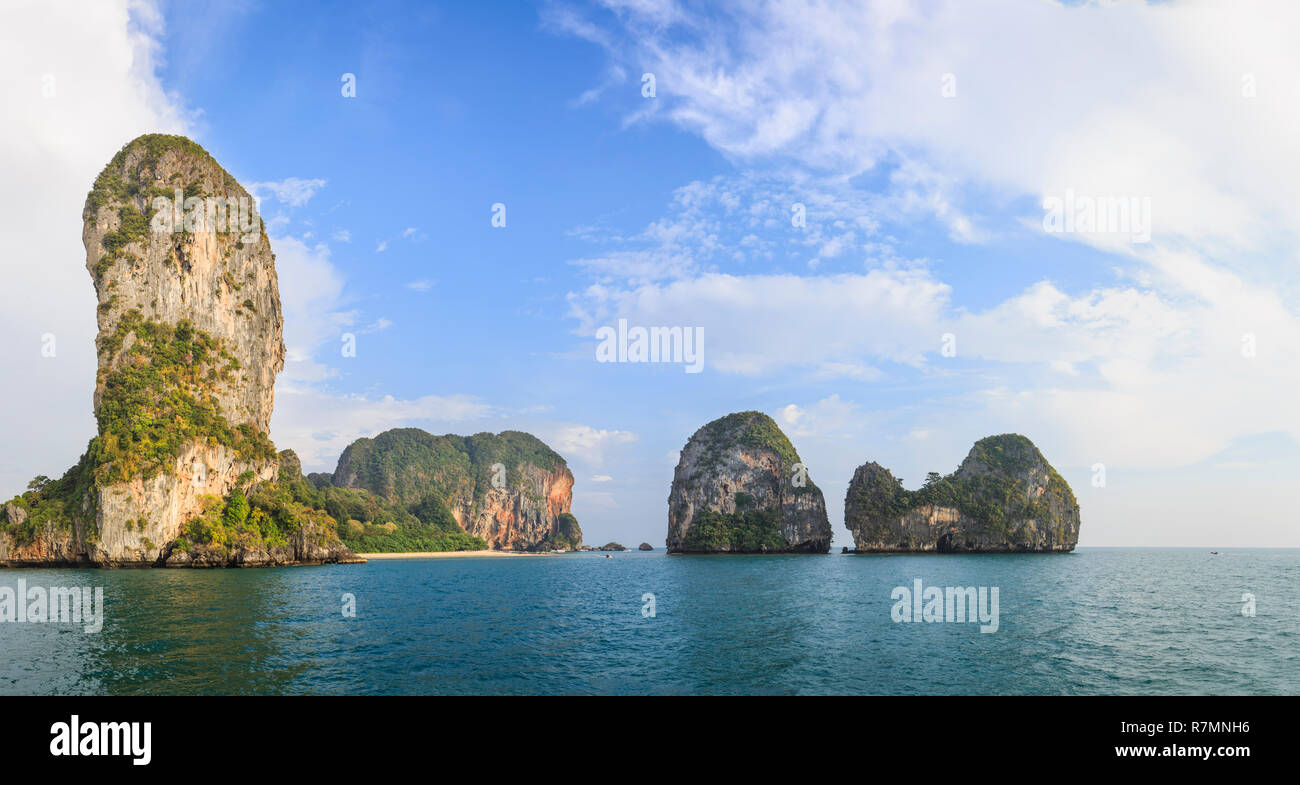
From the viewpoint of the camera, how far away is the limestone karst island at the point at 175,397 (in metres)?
77.6

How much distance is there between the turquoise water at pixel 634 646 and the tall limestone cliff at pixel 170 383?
33.0 meters

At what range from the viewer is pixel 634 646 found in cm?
2956


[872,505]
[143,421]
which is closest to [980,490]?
[872,505]

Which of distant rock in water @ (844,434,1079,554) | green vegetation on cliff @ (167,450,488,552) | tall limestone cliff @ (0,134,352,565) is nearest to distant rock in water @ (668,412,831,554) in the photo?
distant rock in water @ (844,434,1079,554)

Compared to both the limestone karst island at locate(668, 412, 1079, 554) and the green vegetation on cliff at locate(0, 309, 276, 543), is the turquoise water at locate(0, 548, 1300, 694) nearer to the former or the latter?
the green vegetation on cliff at locate(0, 309, 276, 543)

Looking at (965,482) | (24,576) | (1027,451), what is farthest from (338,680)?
(1027,451)

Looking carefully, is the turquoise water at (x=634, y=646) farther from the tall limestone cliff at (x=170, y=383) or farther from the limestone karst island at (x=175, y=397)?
the limestone karst island at (x=175, y=397)

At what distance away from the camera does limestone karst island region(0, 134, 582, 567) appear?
77625mm

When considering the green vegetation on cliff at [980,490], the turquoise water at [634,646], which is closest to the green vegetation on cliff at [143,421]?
the turquoise water at [634,646]
